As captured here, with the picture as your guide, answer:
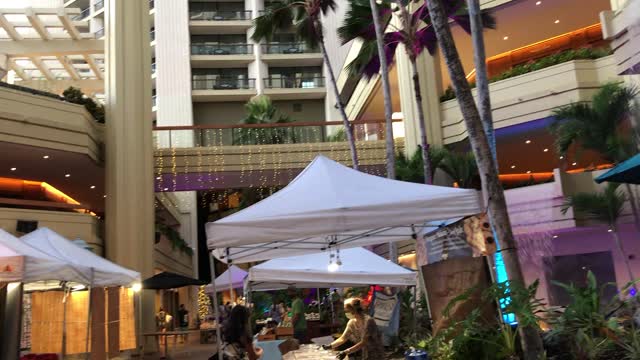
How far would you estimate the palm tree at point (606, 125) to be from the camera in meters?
15.1

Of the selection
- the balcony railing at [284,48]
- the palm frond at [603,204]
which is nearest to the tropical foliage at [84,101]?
the palm frond at [603,204]

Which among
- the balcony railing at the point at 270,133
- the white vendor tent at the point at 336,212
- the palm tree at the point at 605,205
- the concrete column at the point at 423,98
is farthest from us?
the balcony railing at the point at 270,133

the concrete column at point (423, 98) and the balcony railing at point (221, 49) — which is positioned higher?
the balcony railing at point (221, 49)

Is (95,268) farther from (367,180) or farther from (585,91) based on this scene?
(585,91)

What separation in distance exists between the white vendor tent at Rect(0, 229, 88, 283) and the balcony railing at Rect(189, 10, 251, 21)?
1419 inches

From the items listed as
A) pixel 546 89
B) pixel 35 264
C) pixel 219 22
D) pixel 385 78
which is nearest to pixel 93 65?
pixel 385 78

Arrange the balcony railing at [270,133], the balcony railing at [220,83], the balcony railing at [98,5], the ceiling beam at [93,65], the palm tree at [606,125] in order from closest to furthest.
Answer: the palm tree at [606,125], the balcony railing at [270,133], the ceiling beam at [93,65], the balcony railing at [220,83], the balcony railing at [98,5]

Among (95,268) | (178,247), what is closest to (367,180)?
(95,268)

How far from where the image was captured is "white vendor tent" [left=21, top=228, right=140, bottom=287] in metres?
10.6

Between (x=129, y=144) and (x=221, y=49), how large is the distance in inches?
926

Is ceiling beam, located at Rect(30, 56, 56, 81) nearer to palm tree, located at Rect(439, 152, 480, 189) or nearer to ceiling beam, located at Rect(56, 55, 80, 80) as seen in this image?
ceiling beam, located at Rect(56, 55, 80, 80)

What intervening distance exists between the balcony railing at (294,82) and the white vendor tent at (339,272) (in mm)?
30770

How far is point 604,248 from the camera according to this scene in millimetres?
18125

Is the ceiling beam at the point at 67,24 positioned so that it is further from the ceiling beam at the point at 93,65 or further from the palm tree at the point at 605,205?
the palm tree at the point at 605,205
